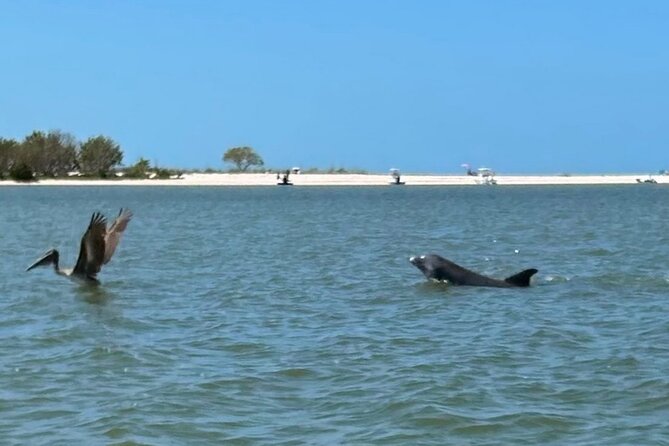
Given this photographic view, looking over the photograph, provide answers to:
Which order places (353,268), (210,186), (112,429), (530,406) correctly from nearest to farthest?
(112,429) < (530,406) < (353,268) < (210,186)

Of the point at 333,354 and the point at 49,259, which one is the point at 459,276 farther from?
the point at 333,354

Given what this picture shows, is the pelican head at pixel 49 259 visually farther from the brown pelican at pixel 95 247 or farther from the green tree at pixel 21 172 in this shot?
the green tree at pixel 21 172

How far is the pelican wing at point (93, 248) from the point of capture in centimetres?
1736

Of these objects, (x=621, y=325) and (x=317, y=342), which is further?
(x=621, y=325)

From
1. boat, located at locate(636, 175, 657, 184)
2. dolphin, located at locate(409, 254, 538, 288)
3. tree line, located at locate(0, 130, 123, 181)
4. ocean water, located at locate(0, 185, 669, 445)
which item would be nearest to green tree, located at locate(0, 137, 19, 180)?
tree line, located at locate(0, 130, 123, 181)

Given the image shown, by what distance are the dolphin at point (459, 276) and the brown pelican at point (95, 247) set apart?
4.48 metres

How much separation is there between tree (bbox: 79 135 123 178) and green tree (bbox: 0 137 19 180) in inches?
263

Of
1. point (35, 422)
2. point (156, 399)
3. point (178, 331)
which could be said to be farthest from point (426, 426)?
point (178, 331)

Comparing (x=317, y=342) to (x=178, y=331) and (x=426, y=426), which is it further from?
(x=426, y=426)

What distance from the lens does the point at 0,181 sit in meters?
117

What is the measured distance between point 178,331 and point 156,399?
3.85 m

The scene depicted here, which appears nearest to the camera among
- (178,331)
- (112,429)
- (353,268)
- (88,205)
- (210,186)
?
(112,429)

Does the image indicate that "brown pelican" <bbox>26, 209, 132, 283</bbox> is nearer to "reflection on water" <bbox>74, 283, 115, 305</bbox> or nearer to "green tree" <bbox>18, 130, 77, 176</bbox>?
"reflection on water" <bbox>74, 283, 115, 305</bbox>

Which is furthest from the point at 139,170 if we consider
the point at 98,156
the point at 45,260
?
the point at 45,260
